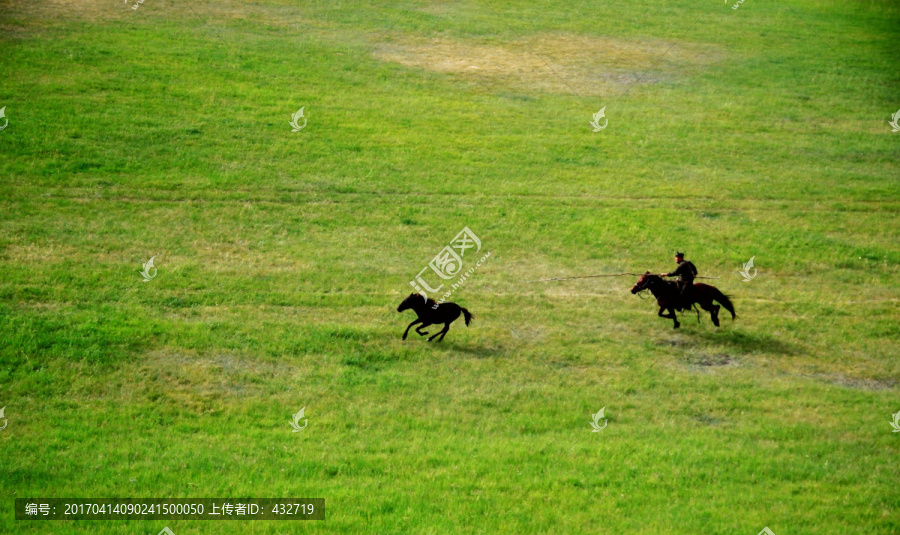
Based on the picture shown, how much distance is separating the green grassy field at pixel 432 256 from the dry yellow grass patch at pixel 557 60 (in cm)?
21

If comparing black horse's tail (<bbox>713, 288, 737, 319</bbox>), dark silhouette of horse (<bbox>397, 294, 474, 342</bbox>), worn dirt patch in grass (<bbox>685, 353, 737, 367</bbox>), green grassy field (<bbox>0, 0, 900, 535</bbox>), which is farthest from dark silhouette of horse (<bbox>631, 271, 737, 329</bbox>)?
dark silhouette of horse (<bbox>397, 294, 474, 342</bbox>)

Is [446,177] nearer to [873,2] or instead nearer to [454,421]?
[454,421]

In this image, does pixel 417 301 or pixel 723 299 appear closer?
pixel 417 301

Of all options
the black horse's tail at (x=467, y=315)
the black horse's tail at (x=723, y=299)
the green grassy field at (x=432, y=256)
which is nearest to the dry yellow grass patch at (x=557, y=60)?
the green grassy field at (x=432, y=256)

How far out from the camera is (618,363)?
70.7 ft

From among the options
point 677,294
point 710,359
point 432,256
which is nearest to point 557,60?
point 432,256

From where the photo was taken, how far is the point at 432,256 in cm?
2705

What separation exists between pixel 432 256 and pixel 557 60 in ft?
72.6

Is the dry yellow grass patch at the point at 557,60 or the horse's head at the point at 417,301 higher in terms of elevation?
the dry yellow grass patch at the point at 557,60

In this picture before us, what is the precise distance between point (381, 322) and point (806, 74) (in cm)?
3293

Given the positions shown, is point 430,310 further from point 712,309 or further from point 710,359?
point 712,309

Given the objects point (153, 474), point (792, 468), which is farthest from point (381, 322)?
point (792, 468)

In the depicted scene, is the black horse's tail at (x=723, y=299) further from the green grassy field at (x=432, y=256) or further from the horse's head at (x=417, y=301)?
the horse's head at (x=417, y=301)

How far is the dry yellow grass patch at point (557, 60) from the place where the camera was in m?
43.1
